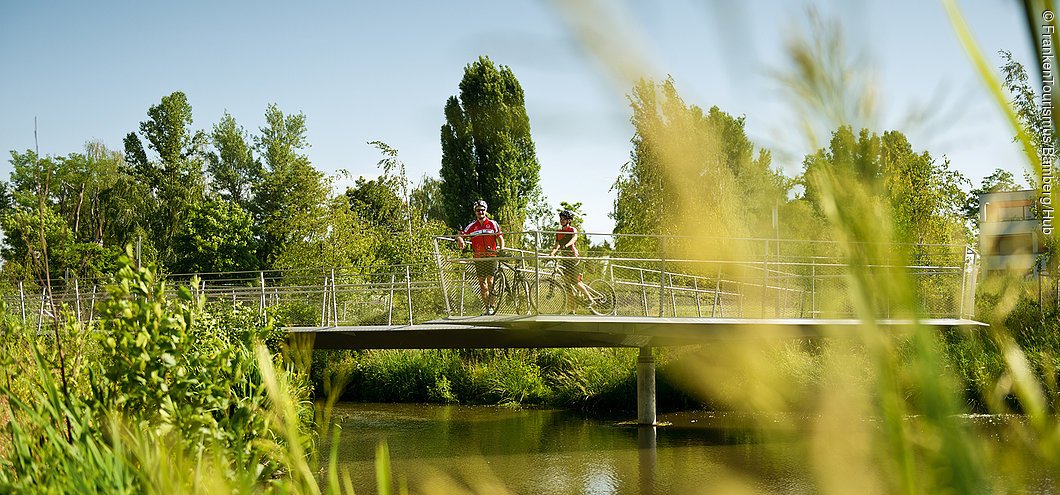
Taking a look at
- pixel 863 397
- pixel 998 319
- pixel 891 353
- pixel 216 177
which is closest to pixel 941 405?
pixel 891 353

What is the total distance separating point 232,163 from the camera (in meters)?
44.4

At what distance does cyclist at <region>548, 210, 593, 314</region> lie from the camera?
36.3ft

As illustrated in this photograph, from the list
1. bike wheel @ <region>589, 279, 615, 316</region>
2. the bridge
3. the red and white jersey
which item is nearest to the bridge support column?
the bridge

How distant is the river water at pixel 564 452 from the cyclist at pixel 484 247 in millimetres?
2152

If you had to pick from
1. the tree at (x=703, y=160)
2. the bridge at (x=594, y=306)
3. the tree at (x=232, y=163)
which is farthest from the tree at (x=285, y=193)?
the tree at (x=703, y=160)

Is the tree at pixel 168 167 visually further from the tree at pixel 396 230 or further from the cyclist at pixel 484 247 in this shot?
the cyclist at pixel 484 247

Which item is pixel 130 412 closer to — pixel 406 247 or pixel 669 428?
pixel 669 428

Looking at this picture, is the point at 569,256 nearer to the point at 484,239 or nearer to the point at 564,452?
the point at 484,239

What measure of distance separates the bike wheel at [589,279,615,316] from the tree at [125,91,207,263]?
31486mm

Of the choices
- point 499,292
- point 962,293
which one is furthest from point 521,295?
point 962,293

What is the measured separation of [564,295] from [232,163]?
1441 inches

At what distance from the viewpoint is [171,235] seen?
39.1m

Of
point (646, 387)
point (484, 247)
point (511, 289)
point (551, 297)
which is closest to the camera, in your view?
point (484, 247)

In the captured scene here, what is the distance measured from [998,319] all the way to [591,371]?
17239 millimetres
